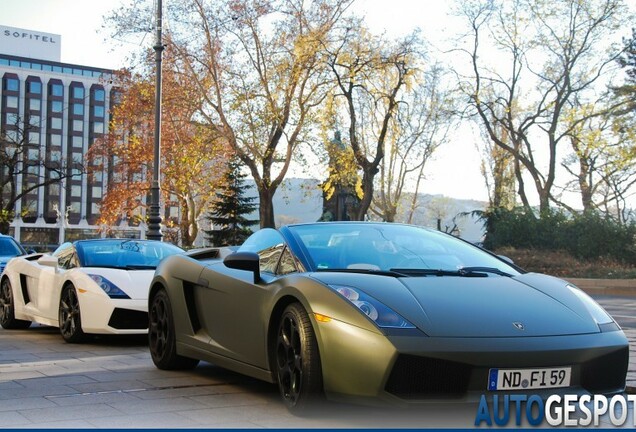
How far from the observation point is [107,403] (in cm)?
571

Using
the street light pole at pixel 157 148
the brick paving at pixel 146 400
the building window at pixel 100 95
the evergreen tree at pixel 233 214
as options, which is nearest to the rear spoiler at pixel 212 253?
the brick paving at pixel 146 400

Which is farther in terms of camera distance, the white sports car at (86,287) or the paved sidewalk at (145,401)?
the white sports car at (86,287)

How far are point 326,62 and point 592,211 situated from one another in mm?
12273

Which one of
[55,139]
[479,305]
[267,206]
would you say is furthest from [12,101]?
[479,305]

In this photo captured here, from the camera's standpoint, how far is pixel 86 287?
9336 millimetres

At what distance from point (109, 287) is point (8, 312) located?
3.06m

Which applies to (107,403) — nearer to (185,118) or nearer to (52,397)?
(52,397)

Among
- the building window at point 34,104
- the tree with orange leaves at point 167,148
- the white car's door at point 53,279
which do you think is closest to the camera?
the white car's door at point 53,279

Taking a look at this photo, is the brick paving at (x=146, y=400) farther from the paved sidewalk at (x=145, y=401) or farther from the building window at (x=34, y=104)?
the building window at (x=34, y=104)

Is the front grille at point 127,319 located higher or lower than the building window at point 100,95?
lower

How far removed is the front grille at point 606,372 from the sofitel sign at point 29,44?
12554 cm

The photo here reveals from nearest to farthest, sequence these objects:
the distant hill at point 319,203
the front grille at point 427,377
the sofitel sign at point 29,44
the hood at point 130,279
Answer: the front grille at point 427,377 → the hood at point 130,279 → the distant hill at point 319,203 → the sofitel sign at point 29,44

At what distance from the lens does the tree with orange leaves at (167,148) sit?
37.7 metres

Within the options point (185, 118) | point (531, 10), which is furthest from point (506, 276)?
point (531, 10)
